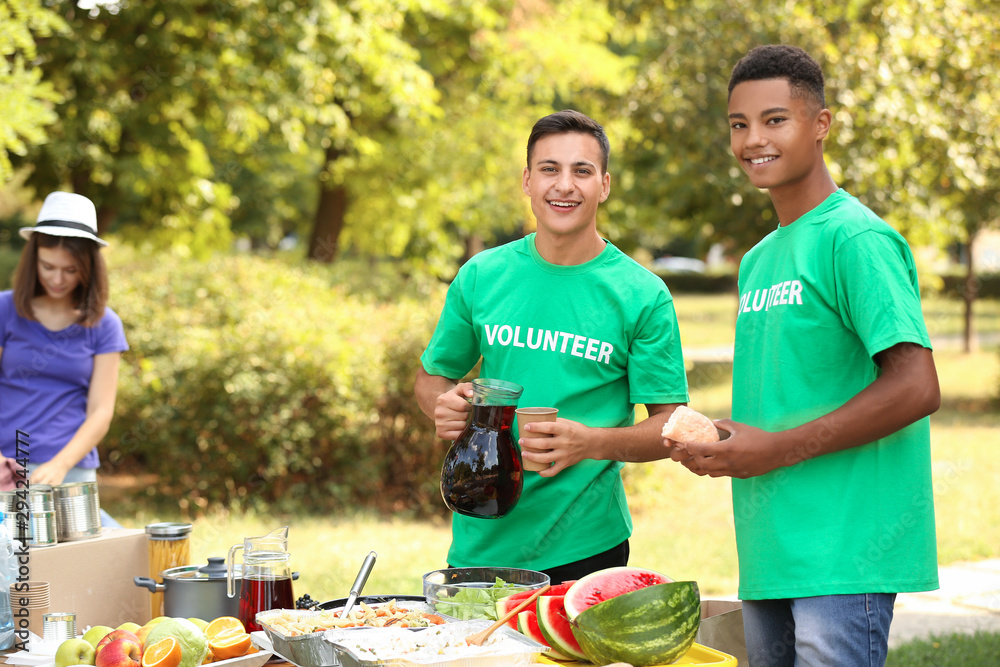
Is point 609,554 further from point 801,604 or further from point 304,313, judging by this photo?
point 304,313

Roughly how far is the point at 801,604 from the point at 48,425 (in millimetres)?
3476

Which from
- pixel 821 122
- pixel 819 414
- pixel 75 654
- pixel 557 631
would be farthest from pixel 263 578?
pixel 821 122

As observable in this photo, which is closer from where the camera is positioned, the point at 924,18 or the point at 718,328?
the point at 924,18

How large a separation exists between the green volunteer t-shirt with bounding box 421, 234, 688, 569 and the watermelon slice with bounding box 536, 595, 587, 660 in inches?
21.7

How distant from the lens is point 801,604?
8.10 ft

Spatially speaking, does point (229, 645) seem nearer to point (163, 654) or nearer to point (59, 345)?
point (163, 654)

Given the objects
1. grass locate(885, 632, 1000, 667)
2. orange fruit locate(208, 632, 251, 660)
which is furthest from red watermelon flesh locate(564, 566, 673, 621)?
grass locate(885, 632, 1000, 667)

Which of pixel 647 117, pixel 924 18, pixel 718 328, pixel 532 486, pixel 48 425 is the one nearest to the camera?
pixel 532 486

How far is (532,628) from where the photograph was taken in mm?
2498

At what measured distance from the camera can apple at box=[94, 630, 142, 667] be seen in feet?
7.92

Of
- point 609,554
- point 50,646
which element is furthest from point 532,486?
point 50,646

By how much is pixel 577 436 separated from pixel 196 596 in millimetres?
1216

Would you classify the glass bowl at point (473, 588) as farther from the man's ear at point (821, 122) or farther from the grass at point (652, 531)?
the grass at point (652, 531)

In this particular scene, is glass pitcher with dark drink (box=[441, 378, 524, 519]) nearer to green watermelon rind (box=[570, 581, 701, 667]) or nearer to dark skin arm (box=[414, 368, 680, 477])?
Answer: dark skin arm (box=[414, 368, 680, 477])
